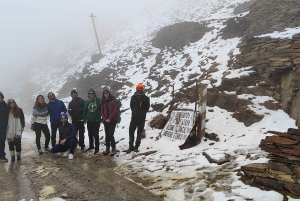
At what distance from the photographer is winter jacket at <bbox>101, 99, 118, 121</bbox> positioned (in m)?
6.62

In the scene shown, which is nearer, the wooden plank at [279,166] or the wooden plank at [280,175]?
the wooden plank at [280,175]

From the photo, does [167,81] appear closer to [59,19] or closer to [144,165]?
[144,165]

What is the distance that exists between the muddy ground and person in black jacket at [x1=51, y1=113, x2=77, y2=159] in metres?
0.25

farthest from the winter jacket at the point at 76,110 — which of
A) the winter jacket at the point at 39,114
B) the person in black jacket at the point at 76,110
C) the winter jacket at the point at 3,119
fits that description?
the winter jacket at the point at 3,119

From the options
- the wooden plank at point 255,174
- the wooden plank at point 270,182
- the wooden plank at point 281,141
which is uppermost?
the wooden plank at point 281,141

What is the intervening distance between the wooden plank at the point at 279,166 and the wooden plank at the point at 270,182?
246 mm

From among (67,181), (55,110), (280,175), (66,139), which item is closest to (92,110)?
(66,139)

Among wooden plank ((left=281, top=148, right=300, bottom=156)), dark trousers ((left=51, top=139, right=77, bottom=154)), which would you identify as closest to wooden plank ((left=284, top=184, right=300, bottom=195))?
wooden plank ((left=281, top=148, right=300, bottom=156))

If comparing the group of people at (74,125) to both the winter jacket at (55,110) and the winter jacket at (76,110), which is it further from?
the winter jacket at (76,110)

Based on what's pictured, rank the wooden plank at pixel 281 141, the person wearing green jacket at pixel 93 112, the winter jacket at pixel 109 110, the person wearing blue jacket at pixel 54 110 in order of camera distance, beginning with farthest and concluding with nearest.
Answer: the person wearing blue jacket at pixel 54 110
the person wearing green jacket at pixel 93 112
the winter jacket at pixel 109 110
the wooden plank at pixel 281 141

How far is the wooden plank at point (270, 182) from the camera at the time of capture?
3.51m

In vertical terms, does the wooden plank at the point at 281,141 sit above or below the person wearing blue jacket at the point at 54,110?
below

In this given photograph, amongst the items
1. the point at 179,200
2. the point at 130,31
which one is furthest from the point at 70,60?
the point at 179,200

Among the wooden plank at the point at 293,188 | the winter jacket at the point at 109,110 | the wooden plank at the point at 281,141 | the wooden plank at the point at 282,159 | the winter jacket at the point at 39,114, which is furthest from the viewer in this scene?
the winter jacket at the point at 39,114
